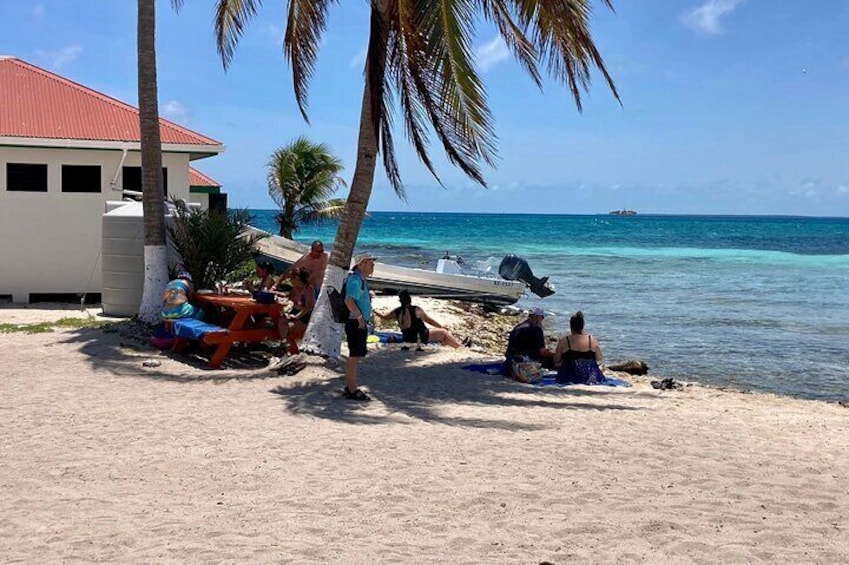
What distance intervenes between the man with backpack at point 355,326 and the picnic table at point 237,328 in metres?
1.98

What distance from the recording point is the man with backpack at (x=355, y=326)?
29.5ft

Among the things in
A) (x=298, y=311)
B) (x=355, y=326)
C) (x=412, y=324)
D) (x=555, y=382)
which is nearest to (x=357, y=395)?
(x=355, y=326)

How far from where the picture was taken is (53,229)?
15.6m

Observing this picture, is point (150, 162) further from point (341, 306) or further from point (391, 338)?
point (341, 306)

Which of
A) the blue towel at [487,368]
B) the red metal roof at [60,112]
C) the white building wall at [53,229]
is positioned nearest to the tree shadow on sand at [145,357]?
the blue towel at [487,368]

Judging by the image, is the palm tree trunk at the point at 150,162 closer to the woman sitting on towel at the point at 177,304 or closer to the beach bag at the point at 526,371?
the woman sitting on towel at the point at 177,304

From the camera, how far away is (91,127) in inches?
626

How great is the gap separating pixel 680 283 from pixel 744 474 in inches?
1183

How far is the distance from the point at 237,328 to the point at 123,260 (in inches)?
159

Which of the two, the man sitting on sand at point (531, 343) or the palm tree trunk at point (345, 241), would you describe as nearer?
the palm tree trunk at point (345, 241)

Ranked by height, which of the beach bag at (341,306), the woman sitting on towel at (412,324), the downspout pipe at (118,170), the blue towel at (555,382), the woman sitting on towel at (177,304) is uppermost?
the downspout pipe at (118,170)

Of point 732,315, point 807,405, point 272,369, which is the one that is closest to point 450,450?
point 272,369

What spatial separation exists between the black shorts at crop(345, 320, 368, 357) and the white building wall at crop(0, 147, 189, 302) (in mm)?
8423

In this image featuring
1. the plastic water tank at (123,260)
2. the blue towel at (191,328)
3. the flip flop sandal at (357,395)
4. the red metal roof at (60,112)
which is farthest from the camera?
the red metal roof at (60,112)
